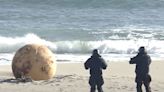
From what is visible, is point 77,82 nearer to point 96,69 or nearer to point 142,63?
point 96,69

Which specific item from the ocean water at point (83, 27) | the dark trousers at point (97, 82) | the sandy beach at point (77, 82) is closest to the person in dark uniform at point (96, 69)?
the dark trousers at point (97, 82)

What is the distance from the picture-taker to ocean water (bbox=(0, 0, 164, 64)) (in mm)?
26953

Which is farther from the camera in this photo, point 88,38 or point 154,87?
point 88,38

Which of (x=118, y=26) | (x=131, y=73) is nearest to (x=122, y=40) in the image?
(x=118, y=26)

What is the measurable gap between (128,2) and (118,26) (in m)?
7.32

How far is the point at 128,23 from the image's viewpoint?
36.9m

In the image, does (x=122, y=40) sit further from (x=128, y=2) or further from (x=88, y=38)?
(x=128, y=2)

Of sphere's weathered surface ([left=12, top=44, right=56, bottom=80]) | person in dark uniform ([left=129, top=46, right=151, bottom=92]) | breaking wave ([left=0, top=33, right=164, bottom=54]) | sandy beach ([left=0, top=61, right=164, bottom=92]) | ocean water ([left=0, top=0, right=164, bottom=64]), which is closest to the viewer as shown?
person in dark uniform ([left=129, top=46, right=151, bottom=92])

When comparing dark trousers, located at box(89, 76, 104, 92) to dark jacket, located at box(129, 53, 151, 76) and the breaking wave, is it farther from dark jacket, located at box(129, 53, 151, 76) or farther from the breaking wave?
the breaking wave

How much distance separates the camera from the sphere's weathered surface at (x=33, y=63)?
16.3m

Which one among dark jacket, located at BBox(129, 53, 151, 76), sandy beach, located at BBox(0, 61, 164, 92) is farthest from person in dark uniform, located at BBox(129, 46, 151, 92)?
sandy beach, located at BBox(0, 61, 164, 92)

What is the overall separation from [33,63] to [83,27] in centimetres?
1835

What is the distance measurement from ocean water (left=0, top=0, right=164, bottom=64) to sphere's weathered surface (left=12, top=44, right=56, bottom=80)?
5.41 meters

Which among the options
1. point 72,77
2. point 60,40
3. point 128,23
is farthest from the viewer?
point 128,23
